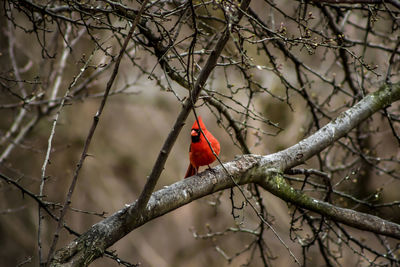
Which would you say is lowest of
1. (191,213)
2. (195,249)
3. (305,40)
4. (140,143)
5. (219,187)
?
(219,187)

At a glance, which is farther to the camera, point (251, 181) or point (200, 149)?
point (200, 149)

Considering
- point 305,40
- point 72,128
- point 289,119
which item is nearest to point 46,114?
point 72,128

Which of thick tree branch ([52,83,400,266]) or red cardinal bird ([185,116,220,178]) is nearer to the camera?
thick tree branch ([52,83,400,266])

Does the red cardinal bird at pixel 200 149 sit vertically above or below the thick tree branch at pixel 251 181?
above

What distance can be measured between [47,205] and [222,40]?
1.58 meters

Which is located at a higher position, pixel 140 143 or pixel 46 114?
pixel 140 143

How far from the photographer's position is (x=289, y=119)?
410 inches

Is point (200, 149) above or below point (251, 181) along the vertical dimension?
above

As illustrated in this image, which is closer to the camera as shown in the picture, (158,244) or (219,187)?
(219,187)

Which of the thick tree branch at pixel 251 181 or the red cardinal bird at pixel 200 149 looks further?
the red cardinal bird at pixel 200 149

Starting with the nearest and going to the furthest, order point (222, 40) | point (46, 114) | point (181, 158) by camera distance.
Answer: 1. point (222, 40)
2. point (46, 114)
3. point (181, 158)

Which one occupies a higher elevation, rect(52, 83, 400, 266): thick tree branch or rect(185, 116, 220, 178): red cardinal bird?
rect(185, 116, 220, 178): red cardinal bird

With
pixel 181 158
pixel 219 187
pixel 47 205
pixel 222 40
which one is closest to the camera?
pixel 222 40

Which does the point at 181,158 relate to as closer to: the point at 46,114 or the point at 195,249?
the point at 195,249
